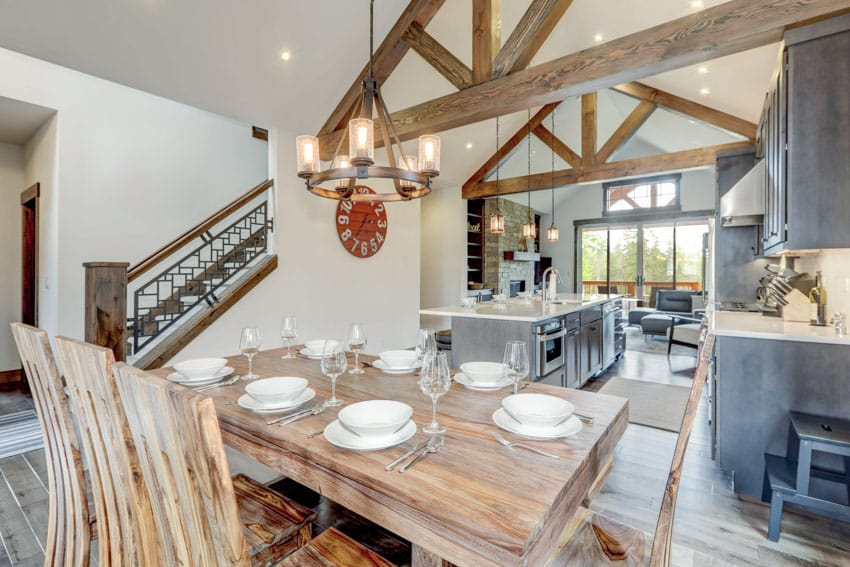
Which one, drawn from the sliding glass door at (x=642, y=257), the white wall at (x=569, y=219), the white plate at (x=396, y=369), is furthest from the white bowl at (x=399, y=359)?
the white wall at (x=569, y=219)

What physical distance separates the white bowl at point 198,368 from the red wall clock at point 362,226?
10.5ft

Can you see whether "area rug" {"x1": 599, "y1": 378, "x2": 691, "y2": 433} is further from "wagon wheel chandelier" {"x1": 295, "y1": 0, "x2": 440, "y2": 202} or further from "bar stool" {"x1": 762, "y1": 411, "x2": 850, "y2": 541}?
"wagon wheel chandelier" {"x1": 295, "y1": 0, "x2": 440, "y2": 202}

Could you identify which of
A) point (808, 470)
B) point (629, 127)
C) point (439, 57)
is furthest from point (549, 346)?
point (629, 127)

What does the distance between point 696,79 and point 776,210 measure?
9.37ft

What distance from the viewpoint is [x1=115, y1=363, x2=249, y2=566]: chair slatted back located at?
714 millimetres

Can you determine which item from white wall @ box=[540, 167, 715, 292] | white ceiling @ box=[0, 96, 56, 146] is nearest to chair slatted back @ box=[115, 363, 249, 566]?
white ceiling @ box=[0, 96, 56, 146]

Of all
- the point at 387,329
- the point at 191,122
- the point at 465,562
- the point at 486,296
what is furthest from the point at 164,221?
the point at 465,562

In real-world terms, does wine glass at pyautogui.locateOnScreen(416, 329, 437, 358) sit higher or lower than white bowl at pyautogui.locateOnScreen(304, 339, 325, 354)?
higher

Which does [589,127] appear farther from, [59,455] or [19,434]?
[19,434]

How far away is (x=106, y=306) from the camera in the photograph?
9.32 feet

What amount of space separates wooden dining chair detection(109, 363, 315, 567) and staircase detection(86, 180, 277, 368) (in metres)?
2.39

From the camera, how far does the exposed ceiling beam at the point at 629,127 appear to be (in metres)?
5.81

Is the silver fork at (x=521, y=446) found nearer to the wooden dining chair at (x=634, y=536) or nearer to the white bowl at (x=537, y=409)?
the white bowl at (x=537, y=409)

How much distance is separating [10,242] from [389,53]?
512cm
